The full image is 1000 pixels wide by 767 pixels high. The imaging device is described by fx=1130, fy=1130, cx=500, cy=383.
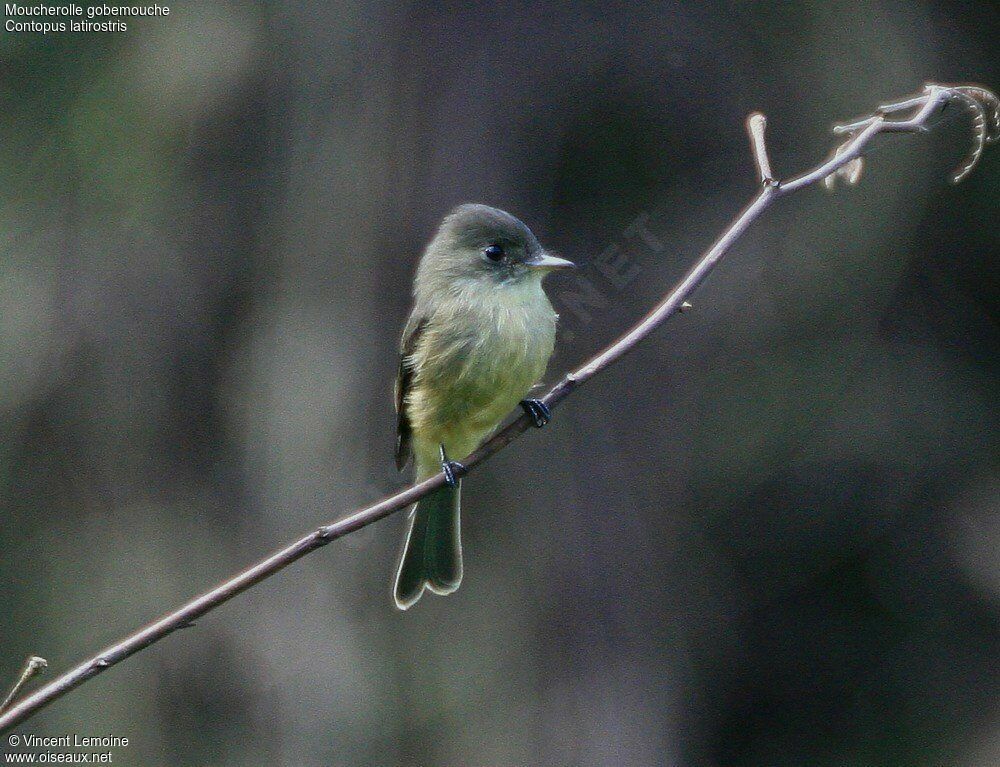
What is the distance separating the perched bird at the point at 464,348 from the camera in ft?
11.1

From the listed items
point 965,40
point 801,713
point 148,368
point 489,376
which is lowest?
point 801,713

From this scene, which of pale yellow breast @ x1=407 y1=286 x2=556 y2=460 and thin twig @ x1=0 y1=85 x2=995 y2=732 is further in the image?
pale yellow breast @ x1=407 y1=286 x2=556 y2=460

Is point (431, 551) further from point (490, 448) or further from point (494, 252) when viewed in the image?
point (490, 448)

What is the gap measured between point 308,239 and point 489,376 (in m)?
2.56

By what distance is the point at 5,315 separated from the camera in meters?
6.14

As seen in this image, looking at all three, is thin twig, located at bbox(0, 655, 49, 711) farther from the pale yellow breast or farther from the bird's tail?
the pale yellow breast

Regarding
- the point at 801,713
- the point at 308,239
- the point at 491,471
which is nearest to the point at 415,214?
the point at 308,239

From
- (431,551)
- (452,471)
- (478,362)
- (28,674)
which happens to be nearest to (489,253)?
(478,362)

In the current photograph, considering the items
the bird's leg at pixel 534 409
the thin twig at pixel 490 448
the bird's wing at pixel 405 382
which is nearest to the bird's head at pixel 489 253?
the bird's wing at pixel 405 382

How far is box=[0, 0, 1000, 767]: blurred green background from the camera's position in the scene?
17.4 feet

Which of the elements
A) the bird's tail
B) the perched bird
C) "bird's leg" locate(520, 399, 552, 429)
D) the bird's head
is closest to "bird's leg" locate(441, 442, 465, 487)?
the perched bird

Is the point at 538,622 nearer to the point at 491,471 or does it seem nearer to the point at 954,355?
the point at 491,471

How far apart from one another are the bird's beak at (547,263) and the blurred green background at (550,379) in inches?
45.7

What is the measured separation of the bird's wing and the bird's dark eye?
354 millimetres
